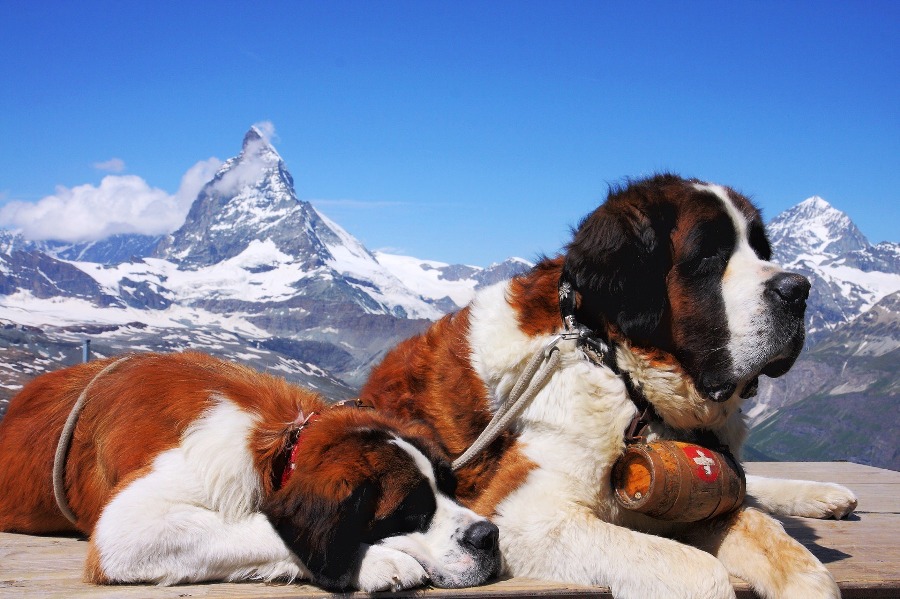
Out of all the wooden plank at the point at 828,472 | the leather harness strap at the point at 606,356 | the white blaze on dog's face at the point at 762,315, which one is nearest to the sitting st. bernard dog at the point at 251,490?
the leather harness strap at the point at 606,356

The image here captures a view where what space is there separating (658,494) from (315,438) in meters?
1.55

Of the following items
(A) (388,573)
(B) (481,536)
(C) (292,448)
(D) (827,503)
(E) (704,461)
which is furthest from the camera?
(D) (827,503)

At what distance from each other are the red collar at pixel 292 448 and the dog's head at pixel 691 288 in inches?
56.8

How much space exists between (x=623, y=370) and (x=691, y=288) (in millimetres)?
515

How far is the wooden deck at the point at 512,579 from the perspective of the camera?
346 centimetres

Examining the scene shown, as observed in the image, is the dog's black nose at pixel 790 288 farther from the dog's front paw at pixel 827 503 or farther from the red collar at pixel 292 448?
the red collar at pixel 292 448

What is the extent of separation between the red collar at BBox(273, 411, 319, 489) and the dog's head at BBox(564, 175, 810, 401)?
4.73 feet

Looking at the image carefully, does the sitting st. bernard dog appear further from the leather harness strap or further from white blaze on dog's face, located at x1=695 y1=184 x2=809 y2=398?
white blaze on dog's face, located at x1=695 y1=184 x2=809 y2=398

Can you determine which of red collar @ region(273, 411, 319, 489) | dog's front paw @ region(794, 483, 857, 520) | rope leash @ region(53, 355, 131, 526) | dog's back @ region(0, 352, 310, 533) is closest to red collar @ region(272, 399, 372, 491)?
red collar @ region(273, 411, 319, 489)

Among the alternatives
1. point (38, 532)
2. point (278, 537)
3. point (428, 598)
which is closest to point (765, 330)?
point (428, 598)

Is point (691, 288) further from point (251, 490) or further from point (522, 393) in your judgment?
point (251, 490)

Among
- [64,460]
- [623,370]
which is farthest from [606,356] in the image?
[64,460]

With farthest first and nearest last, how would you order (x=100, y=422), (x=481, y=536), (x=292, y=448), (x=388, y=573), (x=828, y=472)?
(x=828, y=472) → (x=100, y=422) → (x=292, y=448) → (x=481, y=536) → (x=388, y=573)

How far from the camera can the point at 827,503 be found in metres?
5.32
